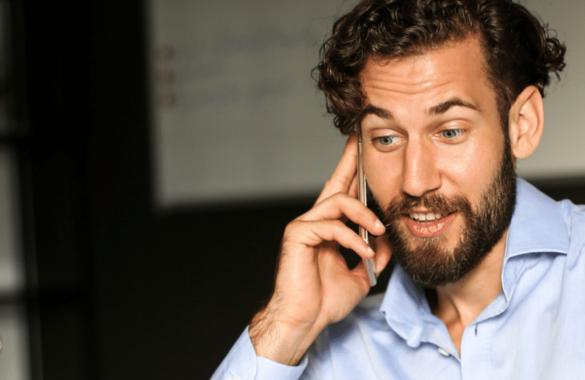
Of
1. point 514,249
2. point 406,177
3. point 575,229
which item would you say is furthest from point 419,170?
point 575,229

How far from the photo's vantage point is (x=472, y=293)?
4.41 feet

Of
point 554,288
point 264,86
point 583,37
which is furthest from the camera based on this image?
Answer: point 264,86

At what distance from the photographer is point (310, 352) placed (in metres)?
1.39

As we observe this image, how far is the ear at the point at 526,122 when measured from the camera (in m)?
1.32

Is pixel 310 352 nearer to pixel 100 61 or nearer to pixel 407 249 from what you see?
pixel 407 249

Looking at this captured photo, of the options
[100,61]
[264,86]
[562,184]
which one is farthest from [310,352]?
[100,61]

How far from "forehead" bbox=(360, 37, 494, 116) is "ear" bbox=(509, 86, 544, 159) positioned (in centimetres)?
11

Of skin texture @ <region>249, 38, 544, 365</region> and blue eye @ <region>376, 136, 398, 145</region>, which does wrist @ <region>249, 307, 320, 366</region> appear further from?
blue eye @ <region>376, 136, 398, 145</region>

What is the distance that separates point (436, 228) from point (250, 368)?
1.71 feet

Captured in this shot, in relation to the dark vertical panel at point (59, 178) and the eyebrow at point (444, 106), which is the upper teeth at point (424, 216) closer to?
the eyebrow at point (444, 106)

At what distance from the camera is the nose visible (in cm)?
121

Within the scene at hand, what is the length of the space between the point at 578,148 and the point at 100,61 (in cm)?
196

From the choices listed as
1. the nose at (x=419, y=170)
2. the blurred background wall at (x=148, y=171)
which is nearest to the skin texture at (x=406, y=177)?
the nose at (x=419, y=170)

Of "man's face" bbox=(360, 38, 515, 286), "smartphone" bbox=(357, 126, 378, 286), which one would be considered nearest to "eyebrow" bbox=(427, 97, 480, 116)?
"man's face" bbox=(360, 38, 515, 286)
